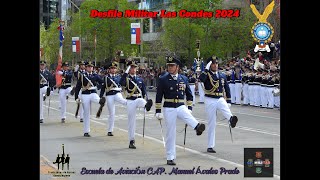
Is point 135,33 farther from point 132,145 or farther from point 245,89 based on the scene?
point 245,89

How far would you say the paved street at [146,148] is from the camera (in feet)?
29.9

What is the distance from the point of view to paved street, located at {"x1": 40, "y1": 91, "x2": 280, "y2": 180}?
9102 millimetres

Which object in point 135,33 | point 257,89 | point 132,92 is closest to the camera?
point 135,33

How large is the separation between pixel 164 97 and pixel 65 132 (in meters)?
6.06

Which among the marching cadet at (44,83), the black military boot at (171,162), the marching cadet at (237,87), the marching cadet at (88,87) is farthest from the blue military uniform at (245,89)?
the black military boot at (171,162)

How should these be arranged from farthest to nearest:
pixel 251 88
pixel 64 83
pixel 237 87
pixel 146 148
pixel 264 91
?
pixel 237 87, pixel 251 88, pixel 264 91, pixel 64 83, pixel 146 148

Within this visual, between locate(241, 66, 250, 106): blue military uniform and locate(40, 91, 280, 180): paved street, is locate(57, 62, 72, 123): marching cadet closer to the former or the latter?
locate(40, 91, 280, 180): paved street

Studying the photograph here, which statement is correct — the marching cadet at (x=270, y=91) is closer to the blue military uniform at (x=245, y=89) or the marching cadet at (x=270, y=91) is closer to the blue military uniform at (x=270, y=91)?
the blue military uniform at (x=270, y=91)

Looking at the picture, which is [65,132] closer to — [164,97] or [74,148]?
[74,148]

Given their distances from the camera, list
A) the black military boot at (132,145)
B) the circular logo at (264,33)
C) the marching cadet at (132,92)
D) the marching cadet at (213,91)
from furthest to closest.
A: the marching cadet at (132,92)
the black military boot at (132,145)
the marching cadet at (213,91)
the circular logo at (264,33)

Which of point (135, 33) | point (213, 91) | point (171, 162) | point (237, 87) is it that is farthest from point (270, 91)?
point (171, 162)

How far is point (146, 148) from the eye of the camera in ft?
43.9

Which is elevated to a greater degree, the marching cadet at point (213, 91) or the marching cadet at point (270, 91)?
the marching cadet at point (213, 91)
